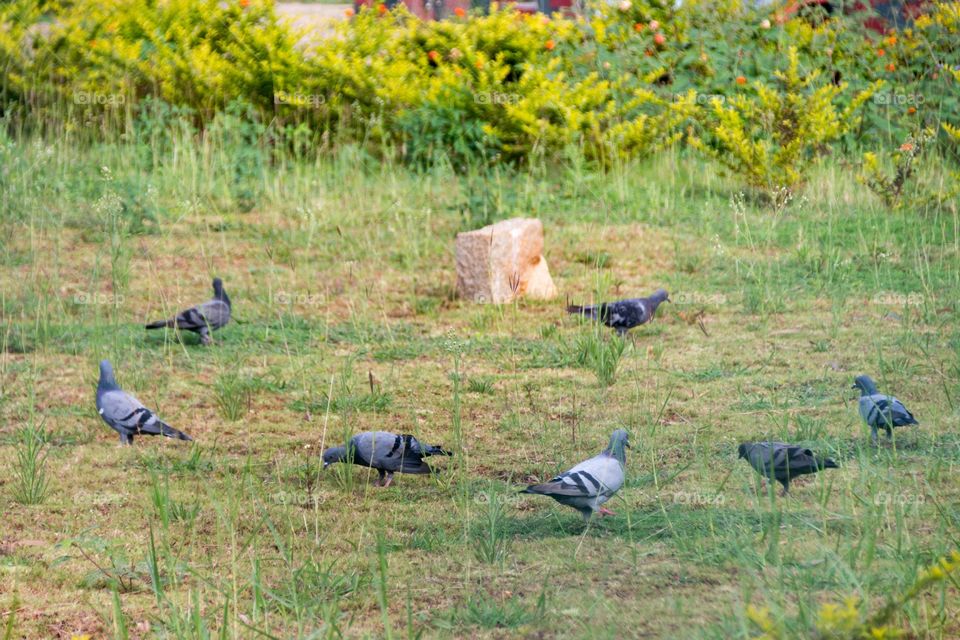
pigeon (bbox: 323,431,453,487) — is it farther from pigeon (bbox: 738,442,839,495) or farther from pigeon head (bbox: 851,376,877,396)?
pigeon head (bbox: 851,376,877,396)

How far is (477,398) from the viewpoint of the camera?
5.96 m

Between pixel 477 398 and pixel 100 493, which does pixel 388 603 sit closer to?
pixel 100 493

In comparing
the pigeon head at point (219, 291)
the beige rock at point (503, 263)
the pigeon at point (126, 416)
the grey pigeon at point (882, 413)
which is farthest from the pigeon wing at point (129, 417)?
the grey pigeon at point (882, 413)

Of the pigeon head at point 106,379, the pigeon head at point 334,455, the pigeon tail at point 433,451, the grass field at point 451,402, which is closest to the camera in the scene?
the grass field at point 451,402

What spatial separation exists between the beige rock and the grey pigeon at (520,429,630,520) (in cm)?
319

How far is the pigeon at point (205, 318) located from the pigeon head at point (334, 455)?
188 centimetres

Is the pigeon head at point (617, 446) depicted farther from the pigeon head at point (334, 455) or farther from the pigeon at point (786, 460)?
the pigeon head at point (334, 455)

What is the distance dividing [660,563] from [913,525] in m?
0.89

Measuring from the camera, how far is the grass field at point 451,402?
11.7 ft

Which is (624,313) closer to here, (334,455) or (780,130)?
(334,455)

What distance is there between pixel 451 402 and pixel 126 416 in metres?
1.58

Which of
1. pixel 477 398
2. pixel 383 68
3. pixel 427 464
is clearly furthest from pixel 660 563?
pixel 383 68

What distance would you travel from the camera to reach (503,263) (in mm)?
7449

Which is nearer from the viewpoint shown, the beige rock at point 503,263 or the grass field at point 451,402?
the grass field at point 451,402
